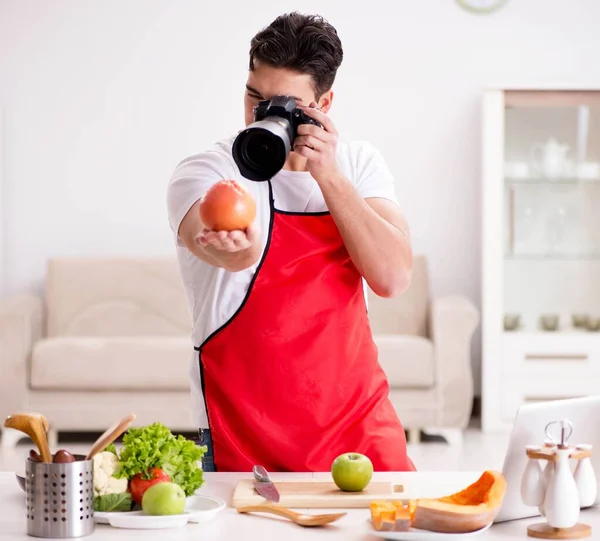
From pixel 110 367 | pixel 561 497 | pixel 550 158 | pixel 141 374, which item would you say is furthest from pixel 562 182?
pixel 561 497

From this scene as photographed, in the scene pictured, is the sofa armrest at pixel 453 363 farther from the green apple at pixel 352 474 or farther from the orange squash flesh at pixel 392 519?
the orange squash flesh at pixel 392 519

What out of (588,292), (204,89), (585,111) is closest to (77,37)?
(204,89)

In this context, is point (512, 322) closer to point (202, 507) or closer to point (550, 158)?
point (550, 158)

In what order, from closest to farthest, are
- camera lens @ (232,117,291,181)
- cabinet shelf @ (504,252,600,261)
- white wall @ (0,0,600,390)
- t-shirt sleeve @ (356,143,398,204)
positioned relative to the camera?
1. camera lens @ (232,117,291,181)
2. t-shirt sleeve @ (356,143,398,204)
3. cabinet shelf @ (504,252,600,261)
4. white wall @ (0,0,600,390)

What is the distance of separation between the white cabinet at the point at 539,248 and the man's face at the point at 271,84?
3.19 m

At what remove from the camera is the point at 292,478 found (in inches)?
61.0

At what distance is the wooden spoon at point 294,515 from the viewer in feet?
4.16

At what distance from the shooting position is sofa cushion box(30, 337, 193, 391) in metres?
4.38

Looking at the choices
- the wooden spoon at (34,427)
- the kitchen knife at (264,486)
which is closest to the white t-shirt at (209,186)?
the kitchen knife at (264,486)

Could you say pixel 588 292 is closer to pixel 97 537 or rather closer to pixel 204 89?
pixel 204 89

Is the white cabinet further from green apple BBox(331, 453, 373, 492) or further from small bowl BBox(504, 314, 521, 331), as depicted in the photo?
green apple BBox(331, 453, 373, 492)

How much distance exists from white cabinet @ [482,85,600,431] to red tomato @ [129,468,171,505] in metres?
3.59

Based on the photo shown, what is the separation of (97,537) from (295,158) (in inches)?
31.5

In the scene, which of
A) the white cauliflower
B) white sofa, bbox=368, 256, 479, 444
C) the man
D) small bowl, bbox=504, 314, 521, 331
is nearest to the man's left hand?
the man
